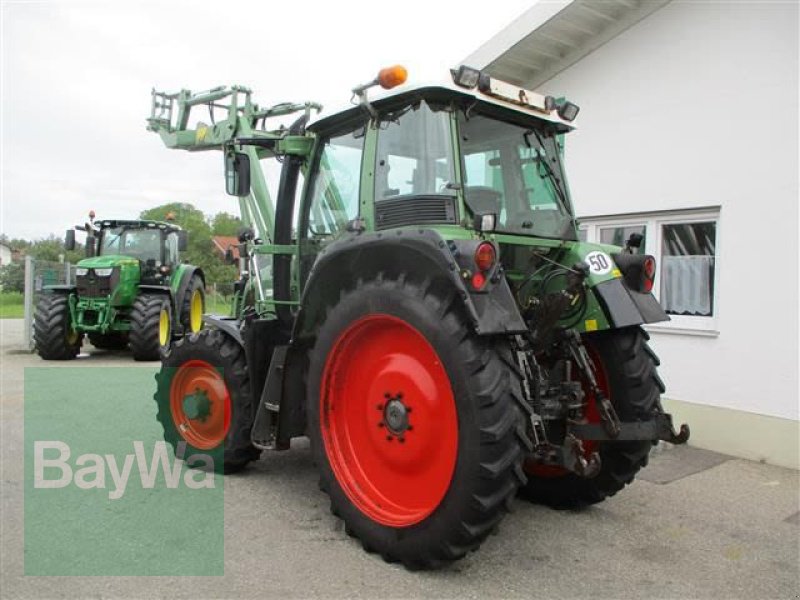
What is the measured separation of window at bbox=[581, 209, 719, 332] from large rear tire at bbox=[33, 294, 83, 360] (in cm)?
963

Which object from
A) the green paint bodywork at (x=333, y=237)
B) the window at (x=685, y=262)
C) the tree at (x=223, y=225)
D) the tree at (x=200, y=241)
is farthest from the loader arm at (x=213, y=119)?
the tree at (x=223, y=225)

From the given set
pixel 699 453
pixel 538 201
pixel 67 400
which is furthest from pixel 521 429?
pixel 67 400

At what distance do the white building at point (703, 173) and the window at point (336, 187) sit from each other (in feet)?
11.5

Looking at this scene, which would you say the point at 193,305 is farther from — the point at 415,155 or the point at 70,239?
the point at 415,155

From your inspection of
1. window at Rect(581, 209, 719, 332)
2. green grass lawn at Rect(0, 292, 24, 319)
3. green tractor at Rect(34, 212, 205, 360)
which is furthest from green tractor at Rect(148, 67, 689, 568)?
green grass lawn at Rect(0, 292, 24, 319)

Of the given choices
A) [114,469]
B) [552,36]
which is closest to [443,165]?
[114,469]

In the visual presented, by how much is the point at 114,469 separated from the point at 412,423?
108 inches

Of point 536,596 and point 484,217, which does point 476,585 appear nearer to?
point 536,596

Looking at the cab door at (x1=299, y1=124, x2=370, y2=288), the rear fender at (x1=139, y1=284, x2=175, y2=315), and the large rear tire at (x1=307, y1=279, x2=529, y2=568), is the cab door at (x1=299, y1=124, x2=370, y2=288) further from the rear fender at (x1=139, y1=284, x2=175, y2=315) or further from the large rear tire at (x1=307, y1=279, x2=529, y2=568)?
the rear fender at (x1=139, y1=284, x2=175, y2=315)

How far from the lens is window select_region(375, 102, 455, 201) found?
3.69 m

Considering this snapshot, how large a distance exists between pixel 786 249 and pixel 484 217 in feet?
11.0

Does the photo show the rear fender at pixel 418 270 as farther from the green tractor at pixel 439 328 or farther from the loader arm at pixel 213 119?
the loader arm at pixel 213 119

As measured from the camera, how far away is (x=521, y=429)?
125 inches

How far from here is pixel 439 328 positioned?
3.25 meters
